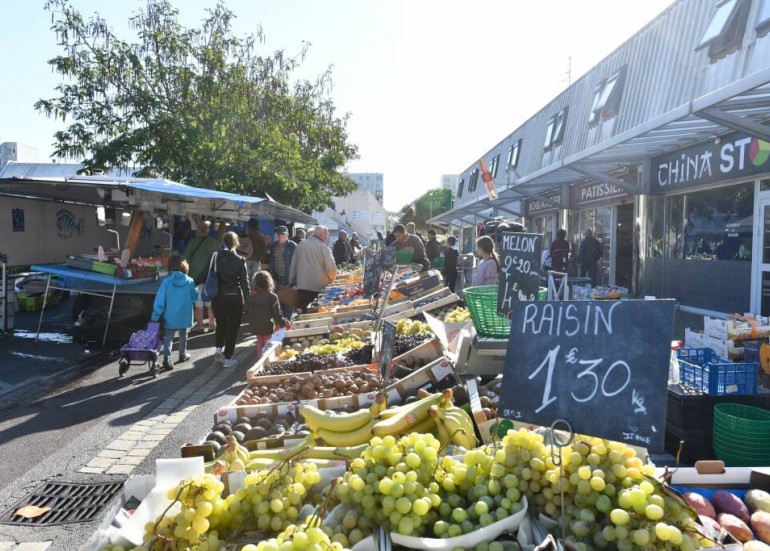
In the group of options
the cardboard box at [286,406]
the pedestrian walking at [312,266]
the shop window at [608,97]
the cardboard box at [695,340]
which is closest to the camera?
the cardboard box at [286,406]

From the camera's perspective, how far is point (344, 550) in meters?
1.86

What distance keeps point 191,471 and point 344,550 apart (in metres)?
0.85

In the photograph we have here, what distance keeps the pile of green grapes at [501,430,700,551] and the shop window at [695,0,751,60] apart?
9.11 m

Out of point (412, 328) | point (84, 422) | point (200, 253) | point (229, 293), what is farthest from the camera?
point (200, 253)

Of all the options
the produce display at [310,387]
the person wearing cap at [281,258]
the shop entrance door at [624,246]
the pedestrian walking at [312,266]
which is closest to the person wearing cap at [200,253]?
the pedestrian walking at [312,266]

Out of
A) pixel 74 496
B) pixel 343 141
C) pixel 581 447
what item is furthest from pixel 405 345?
pixel 343 141

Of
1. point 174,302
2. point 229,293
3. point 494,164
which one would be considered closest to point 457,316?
point 229,293

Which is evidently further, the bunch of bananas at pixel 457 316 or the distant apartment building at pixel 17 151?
the distant apartment building at pixel 17 151

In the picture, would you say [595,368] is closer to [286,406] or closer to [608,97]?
[286,406]

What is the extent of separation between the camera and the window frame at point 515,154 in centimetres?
2240

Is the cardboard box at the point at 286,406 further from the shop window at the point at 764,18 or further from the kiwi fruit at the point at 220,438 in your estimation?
the shop window at the point at 764,18

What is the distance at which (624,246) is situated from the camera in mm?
15211

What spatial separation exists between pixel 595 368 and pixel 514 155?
21.6m

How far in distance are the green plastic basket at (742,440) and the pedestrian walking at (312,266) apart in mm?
6904
